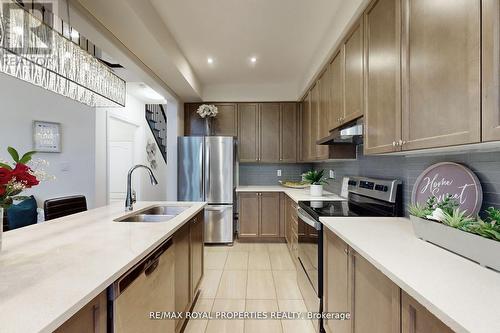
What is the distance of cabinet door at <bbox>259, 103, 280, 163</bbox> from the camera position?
14.2 feet

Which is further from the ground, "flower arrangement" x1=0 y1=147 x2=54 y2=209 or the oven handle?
"flower arrangement" x1=0 y1=147 x2=54 y2=209

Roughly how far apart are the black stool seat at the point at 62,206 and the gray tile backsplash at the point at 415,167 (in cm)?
288

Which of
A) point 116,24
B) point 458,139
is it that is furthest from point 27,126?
point 458,139

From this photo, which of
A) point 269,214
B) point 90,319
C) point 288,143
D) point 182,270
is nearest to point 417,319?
point 90,319

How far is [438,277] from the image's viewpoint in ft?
2.59

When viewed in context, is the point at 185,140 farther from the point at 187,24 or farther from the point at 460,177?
the point at 460,177

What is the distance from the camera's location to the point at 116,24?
1.97 metres

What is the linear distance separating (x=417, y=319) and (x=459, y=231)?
1.27 feet

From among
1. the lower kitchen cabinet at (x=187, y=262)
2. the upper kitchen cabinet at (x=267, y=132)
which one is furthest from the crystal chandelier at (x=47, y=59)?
the upper kitchen cabinet at (x=267, y=132)

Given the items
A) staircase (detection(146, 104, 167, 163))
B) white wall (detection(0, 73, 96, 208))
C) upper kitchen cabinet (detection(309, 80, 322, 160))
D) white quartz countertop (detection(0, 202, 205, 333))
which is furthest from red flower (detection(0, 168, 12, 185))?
staircase (detection(146, 104, 167, 163))

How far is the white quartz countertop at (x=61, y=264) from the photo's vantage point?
632 mm

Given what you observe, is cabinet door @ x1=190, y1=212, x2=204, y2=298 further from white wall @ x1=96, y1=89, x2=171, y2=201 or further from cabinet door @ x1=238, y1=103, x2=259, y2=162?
white wall @ x1=96, y1=89, x2=171, y2=201

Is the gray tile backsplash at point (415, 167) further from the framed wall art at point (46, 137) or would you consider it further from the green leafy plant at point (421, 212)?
the framed wall art at point (46, 137)

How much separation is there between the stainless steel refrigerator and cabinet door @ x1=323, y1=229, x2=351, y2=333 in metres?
2.36
